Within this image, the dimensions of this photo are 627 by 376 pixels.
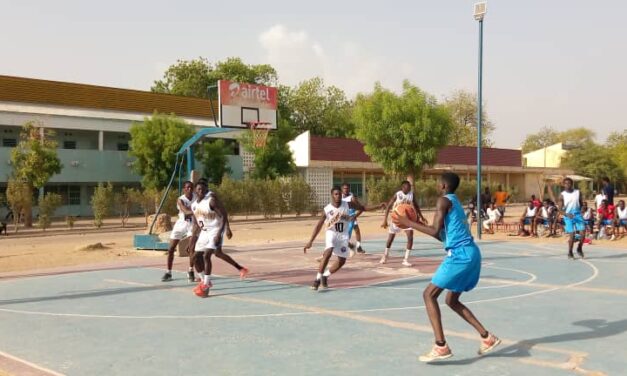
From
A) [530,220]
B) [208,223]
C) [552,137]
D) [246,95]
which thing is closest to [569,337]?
[208,223]

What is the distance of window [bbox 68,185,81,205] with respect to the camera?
40.8m

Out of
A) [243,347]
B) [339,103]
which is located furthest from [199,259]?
[339,103]

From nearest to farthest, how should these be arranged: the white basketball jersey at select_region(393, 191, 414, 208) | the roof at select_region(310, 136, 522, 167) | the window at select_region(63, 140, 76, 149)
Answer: the white basketball jersey at select_region(393, 191, 414, 208) → the window at select_region(63, 140, 76, 149) → the roof at select_region(310, 136, 522, 167)

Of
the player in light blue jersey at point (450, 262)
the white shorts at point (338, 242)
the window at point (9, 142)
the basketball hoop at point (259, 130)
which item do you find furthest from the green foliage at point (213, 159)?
the player in light blue jersey at point (450, 262)

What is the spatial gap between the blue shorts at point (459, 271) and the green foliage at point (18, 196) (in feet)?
89.4

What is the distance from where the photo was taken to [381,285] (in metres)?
11.4

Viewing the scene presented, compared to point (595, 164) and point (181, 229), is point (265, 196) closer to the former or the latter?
point (181, 229)

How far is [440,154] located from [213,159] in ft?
77.5

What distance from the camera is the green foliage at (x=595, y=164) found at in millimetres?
74375

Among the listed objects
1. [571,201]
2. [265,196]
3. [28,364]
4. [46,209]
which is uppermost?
[571,201]

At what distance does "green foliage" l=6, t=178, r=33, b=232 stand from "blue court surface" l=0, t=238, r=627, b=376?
18293 millimetres

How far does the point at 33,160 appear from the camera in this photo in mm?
30719

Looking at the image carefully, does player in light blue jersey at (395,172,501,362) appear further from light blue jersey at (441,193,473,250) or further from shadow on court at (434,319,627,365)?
shadow on court at (434,319,627,365)

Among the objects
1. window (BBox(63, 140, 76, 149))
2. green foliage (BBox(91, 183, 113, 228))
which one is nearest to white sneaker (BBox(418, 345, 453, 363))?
green foliage (BBox(91, 183, 113, 228))
